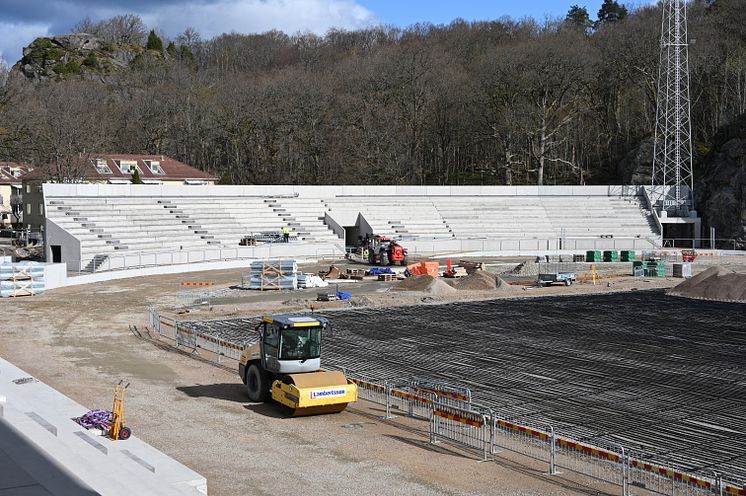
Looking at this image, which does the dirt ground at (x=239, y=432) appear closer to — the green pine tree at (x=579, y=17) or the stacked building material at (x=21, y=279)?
the stacked building material at (x=21, y=279)

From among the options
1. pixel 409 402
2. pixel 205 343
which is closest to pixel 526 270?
pixel 205 343

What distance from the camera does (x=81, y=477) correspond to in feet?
41.7

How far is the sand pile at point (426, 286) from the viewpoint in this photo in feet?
137

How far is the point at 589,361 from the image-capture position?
24281 millimetres

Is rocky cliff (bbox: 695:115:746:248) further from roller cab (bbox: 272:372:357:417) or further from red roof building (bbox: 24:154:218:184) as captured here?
roller cab (bbox: 272:372:357:417)

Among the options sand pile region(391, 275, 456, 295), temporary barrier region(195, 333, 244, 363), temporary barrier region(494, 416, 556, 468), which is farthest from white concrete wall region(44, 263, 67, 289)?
temporary barrier region(494, 416, 556, 468)

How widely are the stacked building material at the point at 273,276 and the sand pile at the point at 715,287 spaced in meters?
19.4

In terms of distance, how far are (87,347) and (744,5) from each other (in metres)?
90.9

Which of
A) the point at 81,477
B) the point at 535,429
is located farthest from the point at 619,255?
the point at 81,477

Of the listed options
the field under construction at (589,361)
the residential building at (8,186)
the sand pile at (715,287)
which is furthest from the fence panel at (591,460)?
the residential building at (8,186)

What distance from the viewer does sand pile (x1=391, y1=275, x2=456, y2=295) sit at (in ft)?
137

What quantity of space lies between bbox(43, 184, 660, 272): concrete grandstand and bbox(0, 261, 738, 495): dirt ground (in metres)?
24.6

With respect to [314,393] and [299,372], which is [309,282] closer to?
[299,372]

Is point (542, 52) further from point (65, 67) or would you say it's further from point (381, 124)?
point (65, 67)
